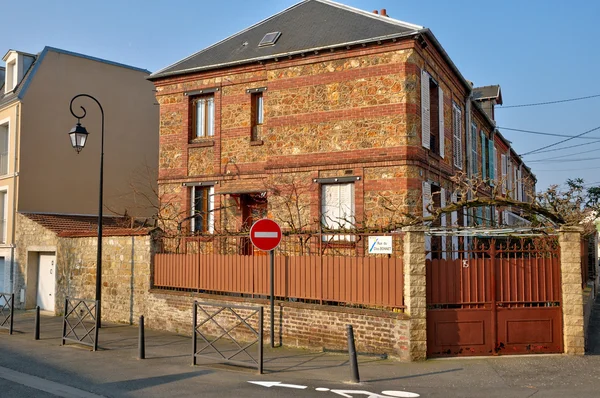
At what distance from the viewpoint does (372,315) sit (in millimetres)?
9844

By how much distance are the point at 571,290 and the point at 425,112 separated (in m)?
5.81

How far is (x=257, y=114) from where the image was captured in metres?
15.6

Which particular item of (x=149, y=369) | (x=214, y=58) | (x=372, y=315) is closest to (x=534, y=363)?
(x=372, y=315)

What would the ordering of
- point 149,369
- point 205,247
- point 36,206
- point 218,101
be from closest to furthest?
point 149,369
point 205,247
point 218,101
point 36,206

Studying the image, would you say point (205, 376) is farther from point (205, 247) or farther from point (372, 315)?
point (205, 247)

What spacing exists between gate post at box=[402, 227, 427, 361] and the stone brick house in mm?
1903

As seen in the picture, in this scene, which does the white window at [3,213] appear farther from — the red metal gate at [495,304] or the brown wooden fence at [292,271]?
the red metal gate at [495,304]

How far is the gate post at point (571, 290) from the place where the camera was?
9.47 metres

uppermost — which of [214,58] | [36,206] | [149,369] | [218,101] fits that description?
[214,58]

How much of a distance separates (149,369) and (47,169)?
1371cm

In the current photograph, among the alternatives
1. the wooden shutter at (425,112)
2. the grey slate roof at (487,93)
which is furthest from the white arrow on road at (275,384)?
the grey slate roof at (487,93)

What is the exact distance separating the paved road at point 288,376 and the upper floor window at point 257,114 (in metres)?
6.70

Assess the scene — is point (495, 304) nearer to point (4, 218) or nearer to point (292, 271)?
point (292, 271)

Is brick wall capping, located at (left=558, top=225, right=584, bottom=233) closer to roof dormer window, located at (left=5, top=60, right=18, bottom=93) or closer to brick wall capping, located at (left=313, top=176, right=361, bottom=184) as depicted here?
brick wall capping, located at (left=313, top=176, right=361, bottom=184)
